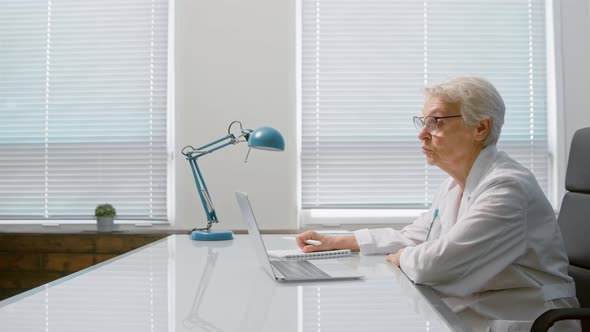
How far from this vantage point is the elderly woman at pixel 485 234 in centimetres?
165

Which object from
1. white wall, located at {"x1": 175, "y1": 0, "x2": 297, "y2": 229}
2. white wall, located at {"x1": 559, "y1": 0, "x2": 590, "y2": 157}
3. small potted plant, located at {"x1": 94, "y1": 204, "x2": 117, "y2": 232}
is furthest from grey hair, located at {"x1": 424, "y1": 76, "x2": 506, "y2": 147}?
small potted plant, located at {"x1": 94, "y1": 204, "x2": 117, "y2": 232}

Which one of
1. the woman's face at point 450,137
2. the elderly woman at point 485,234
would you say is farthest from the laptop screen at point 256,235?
the woman's face at point 450,137

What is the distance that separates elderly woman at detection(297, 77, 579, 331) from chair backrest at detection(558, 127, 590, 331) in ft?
0.66

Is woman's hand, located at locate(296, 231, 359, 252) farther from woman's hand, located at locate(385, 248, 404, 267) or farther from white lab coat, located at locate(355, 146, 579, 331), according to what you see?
white lab coat, located at locate(355, 146, 579, 331)

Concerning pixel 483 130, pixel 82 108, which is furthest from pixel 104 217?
pixel 483 130

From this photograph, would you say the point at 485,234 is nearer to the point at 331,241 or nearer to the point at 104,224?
the point at 331,241

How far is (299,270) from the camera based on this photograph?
1.69 meters

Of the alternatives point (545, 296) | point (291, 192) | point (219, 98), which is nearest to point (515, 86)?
point (291, 192)

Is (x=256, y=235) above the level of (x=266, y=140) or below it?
below

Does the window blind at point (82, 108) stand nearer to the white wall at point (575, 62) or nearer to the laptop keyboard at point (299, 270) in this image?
the laptop keyboard at point (299, 270)

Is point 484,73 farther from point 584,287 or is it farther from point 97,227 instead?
point 97,227

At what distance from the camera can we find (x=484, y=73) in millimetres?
3773

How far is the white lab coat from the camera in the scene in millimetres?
1641

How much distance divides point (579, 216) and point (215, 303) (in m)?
1.46
